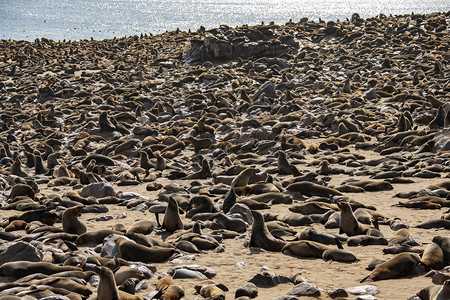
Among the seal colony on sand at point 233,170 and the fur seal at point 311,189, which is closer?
the seal colony on sand at point 233,170

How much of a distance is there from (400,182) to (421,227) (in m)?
3.05

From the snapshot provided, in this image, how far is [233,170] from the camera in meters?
12.2

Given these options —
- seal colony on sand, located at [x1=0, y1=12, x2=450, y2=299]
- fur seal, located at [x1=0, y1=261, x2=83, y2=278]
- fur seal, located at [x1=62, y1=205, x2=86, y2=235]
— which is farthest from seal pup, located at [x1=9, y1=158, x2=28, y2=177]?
fur seal, located at [x1=0, y1=261, x2=83, y2=278]

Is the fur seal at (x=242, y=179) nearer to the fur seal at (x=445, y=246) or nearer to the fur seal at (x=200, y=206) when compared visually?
the fur seal at (x=200, y=206)

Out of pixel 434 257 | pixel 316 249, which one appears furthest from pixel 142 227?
pixel 434 257

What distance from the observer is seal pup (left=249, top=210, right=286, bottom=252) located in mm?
7059

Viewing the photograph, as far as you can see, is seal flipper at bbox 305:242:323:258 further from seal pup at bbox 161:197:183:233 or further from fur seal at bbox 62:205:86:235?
fur seal at bbox 62:205:86:235

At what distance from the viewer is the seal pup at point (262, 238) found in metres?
7.06

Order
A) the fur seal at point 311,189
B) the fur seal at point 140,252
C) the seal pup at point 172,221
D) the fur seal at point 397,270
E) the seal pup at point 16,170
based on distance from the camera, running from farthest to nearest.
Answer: the seal pup at point 16,170 → the fur seal at point 311,189 → the seal pup at point 172,221 → the fur seal at point 140,252 → the fur seal at point 397,270

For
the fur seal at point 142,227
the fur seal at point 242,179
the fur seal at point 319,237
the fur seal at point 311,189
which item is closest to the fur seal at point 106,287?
the fur seal at point 142,227

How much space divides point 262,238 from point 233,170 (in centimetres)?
509

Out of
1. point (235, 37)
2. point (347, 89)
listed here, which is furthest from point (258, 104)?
point (235, 37)

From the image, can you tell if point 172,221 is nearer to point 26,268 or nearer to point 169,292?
point 26,268

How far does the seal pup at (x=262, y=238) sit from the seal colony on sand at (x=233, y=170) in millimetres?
21
